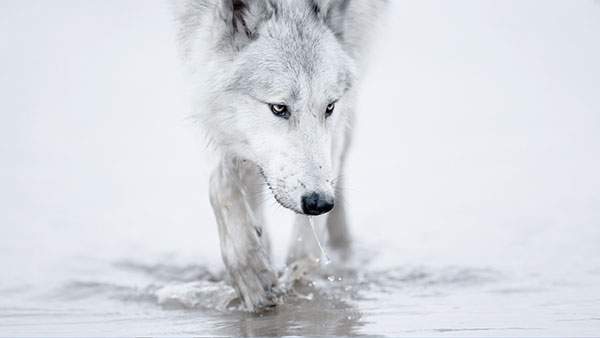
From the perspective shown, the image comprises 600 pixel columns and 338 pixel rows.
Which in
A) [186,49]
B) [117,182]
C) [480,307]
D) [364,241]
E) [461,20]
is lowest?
[480,307]

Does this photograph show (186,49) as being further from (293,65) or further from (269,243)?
(269,243)

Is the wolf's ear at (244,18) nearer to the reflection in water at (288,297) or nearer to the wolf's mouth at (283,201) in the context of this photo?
the wolf's mouth at (283,201)

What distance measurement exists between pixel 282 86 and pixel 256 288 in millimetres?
896

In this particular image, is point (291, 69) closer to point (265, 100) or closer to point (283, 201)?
point (265, 100)

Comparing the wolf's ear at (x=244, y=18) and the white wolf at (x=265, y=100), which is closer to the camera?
the white wolf at (x=265, y=100)

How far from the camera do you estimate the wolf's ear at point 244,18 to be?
429cm

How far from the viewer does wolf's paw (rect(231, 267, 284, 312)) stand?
4.11 m

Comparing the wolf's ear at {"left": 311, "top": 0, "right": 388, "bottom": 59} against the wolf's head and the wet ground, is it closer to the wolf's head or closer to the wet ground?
the wolf's head

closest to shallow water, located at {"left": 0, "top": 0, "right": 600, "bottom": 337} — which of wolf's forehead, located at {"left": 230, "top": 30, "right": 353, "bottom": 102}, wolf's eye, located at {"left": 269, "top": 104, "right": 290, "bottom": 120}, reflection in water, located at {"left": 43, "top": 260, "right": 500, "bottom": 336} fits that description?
reflection in water, located at {"left": 43, "top": 260, "right": 500, "bottom": 336}

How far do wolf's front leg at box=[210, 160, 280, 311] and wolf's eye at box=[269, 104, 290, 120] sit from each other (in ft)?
1.61

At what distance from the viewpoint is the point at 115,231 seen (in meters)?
5.91

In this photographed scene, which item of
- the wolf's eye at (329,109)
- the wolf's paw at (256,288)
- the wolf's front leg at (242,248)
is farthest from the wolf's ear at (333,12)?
the wolf's paw at (256,288)

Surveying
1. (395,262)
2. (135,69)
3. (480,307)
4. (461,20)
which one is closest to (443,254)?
(395,262)

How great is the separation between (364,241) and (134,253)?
137 cm
